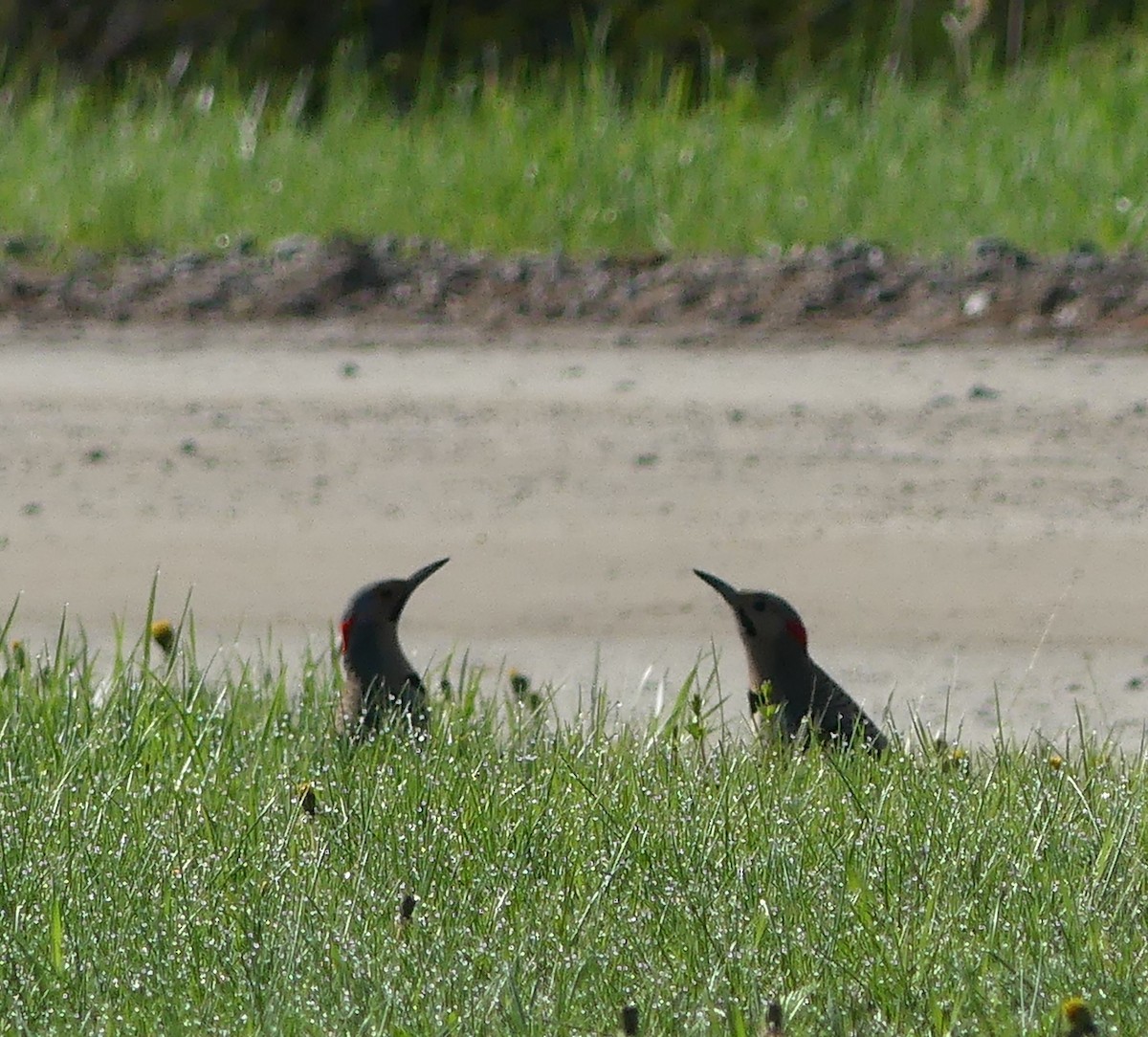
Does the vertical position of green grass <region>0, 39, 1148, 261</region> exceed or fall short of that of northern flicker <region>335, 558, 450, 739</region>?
it exceeds it

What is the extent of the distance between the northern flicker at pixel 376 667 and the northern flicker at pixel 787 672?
2.42ft

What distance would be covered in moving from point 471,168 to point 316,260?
62.5 inches

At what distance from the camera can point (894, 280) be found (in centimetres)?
1084

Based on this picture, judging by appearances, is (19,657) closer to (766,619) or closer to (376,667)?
(376,667)

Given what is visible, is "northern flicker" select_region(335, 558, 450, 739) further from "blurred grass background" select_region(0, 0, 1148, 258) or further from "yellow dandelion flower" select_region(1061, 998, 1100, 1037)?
"blurred grass background" select_region(0, 0, 1148, 258)

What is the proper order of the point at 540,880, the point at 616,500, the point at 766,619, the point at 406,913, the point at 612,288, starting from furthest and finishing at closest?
the point at 612,288 < the point at 616,500 < the point at 766,619 < the point at 540,880 < the point at 406,913

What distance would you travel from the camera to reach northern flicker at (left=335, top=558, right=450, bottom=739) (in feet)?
16.5

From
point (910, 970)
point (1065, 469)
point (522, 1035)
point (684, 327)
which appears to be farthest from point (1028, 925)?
point (684, 327)

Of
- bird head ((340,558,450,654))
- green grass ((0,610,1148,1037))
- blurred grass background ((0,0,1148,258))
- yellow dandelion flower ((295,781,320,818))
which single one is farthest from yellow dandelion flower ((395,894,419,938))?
blurred grass background ((0,0,1148,258))

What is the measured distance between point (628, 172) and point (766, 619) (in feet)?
24.6

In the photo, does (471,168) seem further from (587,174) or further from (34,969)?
(34,969)

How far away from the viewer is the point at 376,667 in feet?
17.1

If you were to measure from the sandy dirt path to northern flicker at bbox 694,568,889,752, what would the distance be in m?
0.25

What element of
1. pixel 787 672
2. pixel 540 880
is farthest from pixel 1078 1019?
pixel 787 672
